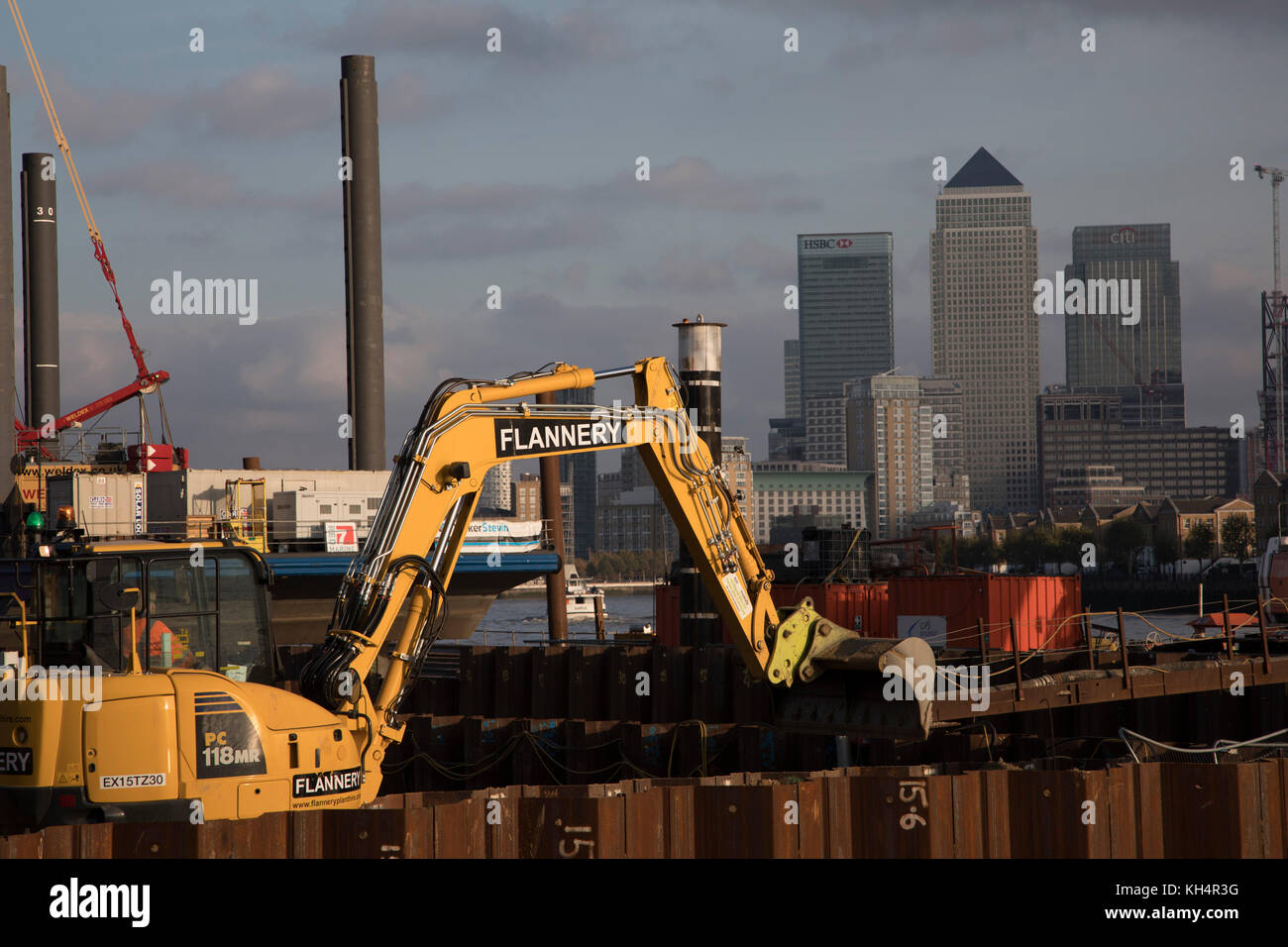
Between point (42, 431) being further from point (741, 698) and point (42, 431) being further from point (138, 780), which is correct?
point (138, 780)

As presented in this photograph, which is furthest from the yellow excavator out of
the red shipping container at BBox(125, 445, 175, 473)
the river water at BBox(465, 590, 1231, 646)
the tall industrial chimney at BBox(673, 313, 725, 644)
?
the river water at BBox(465, 590, 1231, 646)

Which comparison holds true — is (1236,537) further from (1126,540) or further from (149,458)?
(149,458)

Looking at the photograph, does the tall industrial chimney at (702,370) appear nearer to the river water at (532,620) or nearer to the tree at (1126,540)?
the river water at (532,620)

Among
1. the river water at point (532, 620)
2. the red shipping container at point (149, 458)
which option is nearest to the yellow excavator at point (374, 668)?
the red shipping container at point (149, 458)

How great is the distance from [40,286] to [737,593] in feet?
175

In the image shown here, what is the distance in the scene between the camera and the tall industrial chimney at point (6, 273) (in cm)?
4928

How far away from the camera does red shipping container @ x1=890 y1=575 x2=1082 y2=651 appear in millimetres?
34094

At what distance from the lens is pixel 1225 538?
167375 millimetres

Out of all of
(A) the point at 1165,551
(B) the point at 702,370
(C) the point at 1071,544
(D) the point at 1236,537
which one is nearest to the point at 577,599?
(D) the point at 1236,537

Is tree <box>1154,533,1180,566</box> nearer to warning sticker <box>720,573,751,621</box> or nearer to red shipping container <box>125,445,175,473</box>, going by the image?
red shipping container <box>125,445,175,473</box>

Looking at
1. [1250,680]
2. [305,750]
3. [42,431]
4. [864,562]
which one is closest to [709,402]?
[1250,680]

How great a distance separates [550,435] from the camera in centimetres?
1500

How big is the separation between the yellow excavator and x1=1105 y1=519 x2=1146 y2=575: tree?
17178cm

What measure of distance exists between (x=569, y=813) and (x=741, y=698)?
1133 centimetres
